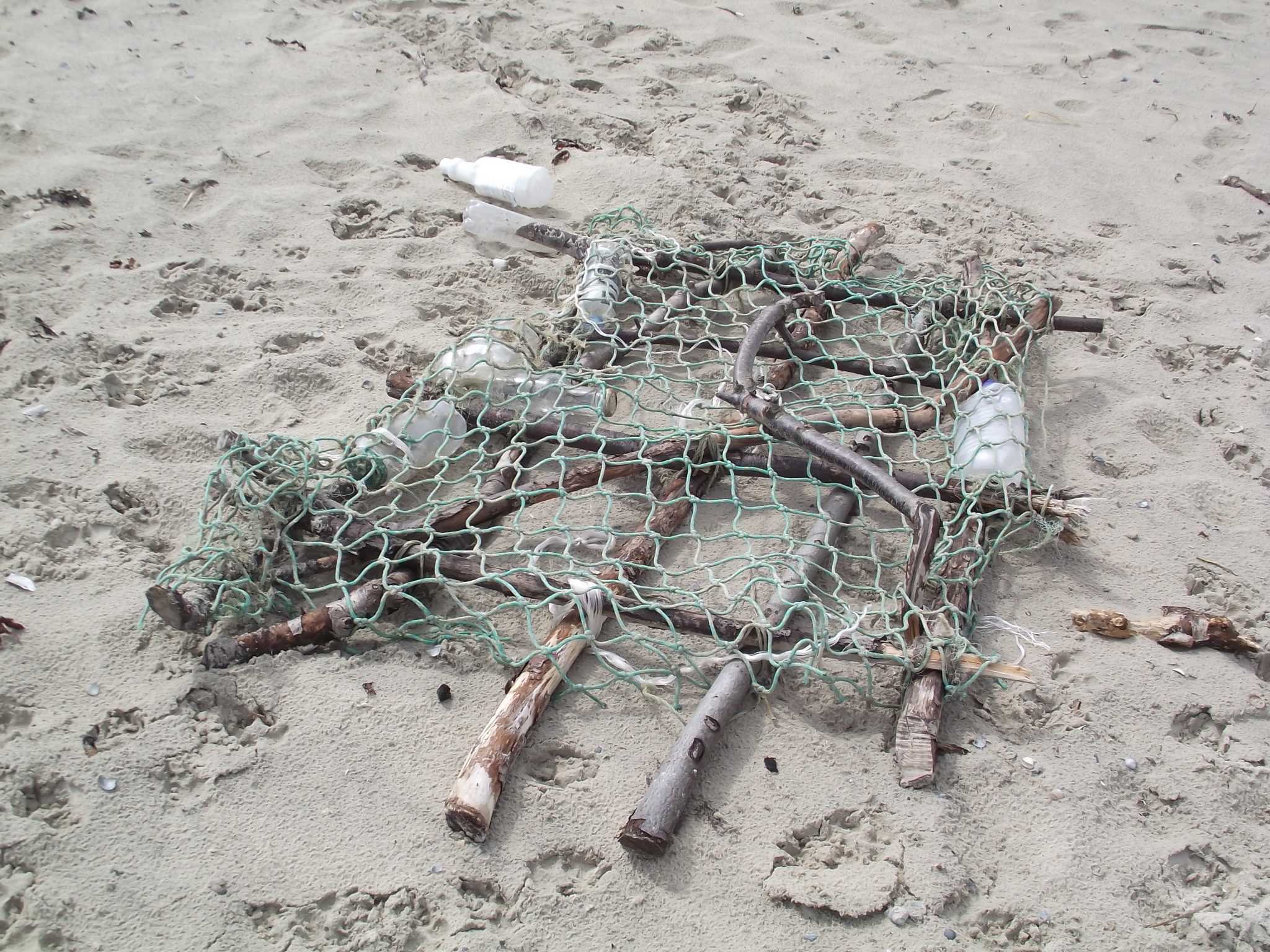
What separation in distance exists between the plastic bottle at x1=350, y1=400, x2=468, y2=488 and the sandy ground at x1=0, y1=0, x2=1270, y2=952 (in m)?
0.23

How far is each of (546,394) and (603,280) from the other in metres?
0.46

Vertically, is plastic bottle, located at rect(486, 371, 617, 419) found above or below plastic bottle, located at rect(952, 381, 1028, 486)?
below

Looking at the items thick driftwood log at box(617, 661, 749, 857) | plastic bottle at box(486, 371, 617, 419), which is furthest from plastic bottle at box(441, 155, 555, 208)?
thick driftwood log at box(617, 661, 749, 857)

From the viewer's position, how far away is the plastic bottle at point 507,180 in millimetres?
3033

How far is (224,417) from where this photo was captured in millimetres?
2236

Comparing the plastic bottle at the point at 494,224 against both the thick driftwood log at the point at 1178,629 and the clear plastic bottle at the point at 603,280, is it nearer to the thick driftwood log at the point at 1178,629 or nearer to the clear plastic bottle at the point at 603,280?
the clear plastic bottle at the point at 603,280

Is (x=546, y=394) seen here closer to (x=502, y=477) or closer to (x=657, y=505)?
(x=502, y=477)

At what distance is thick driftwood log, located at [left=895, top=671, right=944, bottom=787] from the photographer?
5.15 feet

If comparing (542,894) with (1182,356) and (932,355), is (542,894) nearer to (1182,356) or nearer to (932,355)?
(932,355)

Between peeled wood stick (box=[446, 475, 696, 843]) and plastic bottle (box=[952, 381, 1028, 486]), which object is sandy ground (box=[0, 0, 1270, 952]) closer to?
peeled wood stick (box=[446, 475, 696, 843])

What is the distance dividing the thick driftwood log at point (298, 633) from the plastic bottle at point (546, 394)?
0.64 m

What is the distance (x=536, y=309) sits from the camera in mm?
2707

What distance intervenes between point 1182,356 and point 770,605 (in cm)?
162

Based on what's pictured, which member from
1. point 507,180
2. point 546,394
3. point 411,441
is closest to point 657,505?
point 546,394
